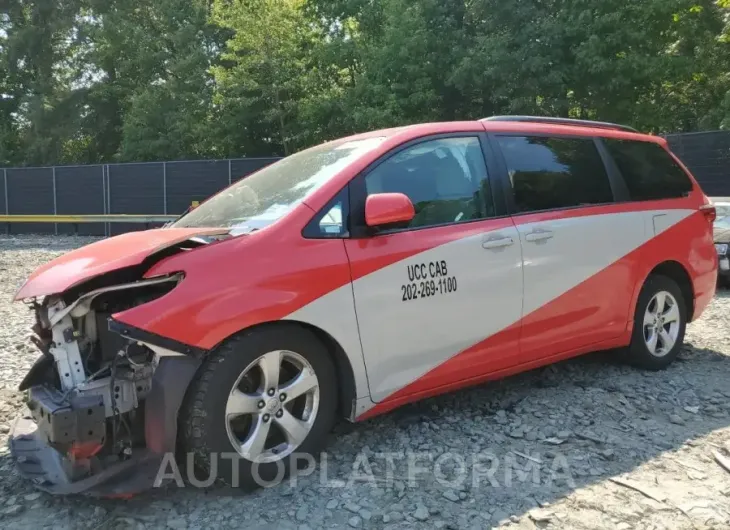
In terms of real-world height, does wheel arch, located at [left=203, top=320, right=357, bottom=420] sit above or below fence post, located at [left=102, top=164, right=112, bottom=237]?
below

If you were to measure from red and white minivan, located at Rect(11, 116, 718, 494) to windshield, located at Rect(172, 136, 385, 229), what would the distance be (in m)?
0.02

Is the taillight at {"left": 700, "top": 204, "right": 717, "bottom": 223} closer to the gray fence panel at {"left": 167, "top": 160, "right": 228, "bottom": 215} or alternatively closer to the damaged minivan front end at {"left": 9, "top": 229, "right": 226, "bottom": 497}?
the damaged minivan front end at {"left": 9, "top": 229, "right": 226, "bottom": 497}

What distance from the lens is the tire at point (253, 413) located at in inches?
111

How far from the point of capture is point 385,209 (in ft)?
10.6

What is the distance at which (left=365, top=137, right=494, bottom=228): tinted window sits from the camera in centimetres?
355

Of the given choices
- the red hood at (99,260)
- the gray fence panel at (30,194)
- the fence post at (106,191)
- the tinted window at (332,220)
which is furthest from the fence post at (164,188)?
the tinted window at (332,220)

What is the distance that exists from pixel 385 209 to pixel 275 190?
75 cm

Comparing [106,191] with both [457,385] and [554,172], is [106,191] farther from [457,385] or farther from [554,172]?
[457,385]

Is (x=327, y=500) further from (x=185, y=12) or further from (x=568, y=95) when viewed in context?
(x=185, y=12)

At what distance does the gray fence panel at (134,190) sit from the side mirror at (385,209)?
18667mm

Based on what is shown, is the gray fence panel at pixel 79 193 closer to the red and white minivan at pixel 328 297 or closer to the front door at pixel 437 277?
the red and white minivan at pixel 328 297

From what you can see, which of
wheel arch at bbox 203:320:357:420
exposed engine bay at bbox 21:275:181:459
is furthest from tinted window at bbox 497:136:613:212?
exposed engine bay at bbox 21:275:181:459

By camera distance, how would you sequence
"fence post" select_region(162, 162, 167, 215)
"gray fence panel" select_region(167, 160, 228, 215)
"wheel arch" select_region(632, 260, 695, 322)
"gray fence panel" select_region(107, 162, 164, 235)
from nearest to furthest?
"wheel arch" select_region(632, 260, 695, 322) → "gray fence panel" select_region(167, 160, 228, 215) → "fence post" select_region(162, 162, 167, 215) → "gray fence panel" select_region(107, 162, 164, 235)

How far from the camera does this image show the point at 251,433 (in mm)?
2988
